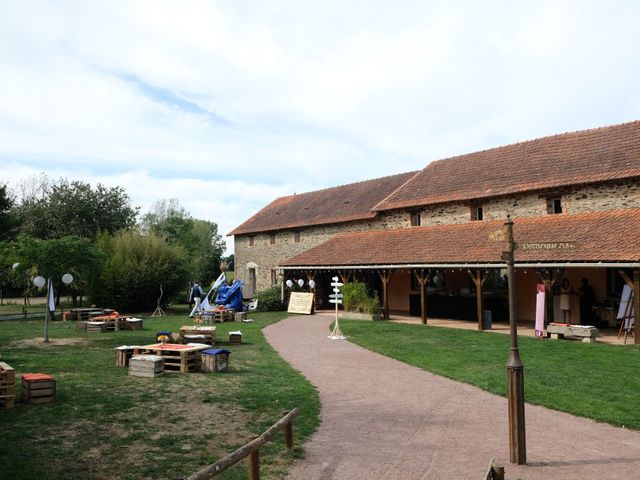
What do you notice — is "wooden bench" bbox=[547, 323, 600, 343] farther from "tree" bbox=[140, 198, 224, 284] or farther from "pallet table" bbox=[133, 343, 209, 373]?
"tree" bbox=[140, 198, 224, 284]

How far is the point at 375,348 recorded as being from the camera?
1316 centimetres

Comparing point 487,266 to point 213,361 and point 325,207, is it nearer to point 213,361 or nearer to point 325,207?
point 213,361

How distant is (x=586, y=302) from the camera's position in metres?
16.5

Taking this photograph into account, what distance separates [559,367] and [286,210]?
24.2m

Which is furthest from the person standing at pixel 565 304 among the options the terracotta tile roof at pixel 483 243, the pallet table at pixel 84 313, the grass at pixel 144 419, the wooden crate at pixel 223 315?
the pallet table at pixel 84 313

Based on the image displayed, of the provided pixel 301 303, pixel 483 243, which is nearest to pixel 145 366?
pixel 483 243

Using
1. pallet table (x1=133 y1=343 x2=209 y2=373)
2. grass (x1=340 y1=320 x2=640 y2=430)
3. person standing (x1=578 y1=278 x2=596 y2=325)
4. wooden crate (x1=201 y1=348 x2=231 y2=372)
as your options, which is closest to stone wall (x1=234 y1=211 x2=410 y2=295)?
person standing (x1=578 y1=278 x2=596 y2=325)

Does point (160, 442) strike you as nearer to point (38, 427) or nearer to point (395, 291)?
point (38, 427)

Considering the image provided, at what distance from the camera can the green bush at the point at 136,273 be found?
24797 mm

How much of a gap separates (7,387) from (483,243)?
14350 mm

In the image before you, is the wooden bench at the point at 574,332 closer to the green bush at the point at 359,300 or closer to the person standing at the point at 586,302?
the person standing at the point at 586,302

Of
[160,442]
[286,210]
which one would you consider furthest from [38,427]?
[286,210]

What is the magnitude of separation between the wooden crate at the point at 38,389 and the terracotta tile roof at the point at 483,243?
9.88 metres

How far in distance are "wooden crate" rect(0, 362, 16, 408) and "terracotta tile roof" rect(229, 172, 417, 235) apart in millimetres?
19096
